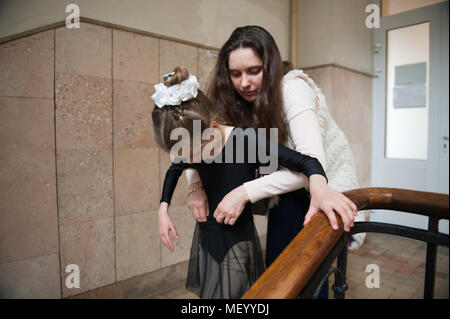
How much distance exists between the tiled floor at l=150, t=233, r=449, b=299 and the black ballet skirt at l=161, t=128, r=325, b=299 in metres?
1.17

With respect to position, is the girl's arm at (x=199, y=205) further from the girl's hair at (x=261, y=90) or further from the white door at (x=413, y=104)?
the white door at (x=413, y=104)

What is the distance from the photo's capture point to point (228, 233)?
3.26 feet

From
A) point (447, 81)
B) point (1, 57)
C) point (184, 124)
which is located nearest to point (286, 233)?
point (184, 124)

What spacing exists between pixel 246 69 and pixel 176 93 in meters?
0.35

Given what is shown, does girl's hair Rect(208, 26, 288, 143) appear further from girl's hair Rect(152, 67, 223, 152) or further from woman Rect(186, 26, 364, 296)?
girl's hair Rect(152, 67, 223, 152)

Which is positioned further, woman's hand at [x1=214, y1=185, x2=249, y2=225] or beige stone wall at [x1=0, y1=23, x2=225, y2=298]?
beige stone wall at [x1=0, y1=23, x2=225, y2=298]

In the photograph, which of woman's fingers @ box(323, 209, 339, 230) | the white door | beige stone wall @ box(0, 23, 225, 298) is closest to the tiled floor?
the white door

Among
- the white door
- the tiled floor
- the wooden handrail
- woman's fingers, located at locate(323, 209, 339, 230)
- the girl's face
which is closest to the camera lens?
the wooden handrail

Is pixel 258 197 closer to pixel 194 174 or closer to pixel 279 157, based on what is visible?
pixel 279 157

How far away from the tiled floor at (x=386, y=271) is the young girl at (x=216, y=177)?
47.4 inches

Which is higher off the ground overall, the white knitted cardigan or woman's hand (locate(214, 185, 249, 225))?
the white knitted cardigan

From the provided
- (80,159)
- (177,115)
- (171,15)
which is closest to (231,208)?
(177,115)

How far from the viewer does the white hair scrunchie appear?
2.68 feet

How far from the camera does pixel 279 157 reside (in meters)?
0.87
